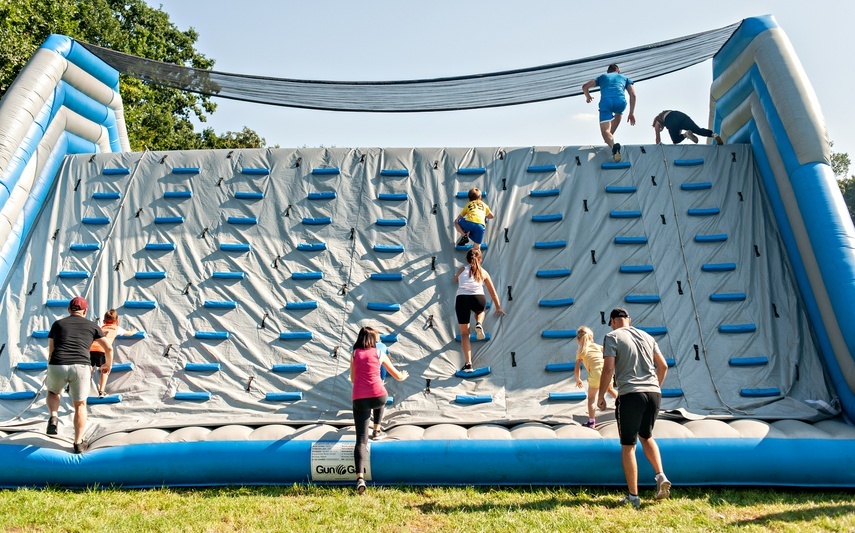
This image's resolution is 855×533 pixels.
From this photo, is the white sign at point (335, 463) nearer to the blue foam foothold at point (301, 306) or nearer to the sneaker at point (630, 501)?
the sneaker at point (630, 501)

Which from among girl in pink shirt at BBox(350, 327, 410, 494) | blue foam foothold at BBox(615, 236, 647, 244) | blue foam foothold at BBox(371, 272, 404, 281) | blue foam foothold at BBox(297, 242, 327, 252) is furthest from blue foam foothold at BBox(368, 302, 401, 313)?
blue foam foothold at BBox(615, 236, 647, 244)

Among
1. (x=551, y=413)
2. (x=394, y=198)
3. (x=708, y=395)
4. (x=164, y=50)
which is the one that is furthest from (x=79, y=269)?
(x=164, y=50)

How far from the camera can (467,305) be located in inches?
328

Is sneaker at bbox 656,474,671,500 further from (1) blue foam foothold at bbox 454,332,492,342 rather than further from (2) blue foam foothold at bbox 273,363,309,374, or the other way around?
(2) blue foam foothold at bbox 273,363,309,374

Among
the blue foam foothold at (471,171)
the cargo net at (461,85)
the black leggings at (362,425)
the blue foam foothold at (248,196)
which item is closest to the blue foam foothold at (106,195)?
the blue foam foothold at (248,196)

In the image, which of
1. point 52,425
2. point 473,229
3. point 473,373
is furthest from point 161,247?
point 473,373

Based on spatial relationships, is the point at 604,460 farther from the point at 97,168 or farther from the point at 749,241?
the point at 97,168

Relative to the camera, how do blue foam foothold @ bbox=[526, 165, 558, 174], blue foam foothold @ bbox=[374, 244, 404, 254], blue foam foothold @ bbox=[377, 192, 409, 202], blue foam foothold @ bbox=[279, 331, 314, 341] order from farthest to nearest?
1. blue foam foothold @ bbox=[526, 165, 558, 174]
2. blue foam foothold @ bbox=[377, 192, 409, 202]
3. blue foam foothold @ bbox=[374, 244, 404, 254]
4. blue foam foothold @ bbox=[279, 331, 314, 341]

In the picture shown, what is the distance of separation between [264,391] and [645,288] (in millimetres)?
4610

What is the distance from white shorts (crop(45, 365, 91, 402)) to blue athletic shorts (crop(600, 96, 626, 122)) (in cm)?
732

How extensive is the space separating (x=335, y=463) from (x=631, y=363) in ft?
8.98

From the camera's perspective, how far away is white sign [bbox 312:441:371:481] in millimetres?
6641

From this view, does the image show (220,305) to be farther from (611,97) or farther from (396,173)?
(611,97)

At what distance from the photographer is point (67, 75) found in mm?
10344
